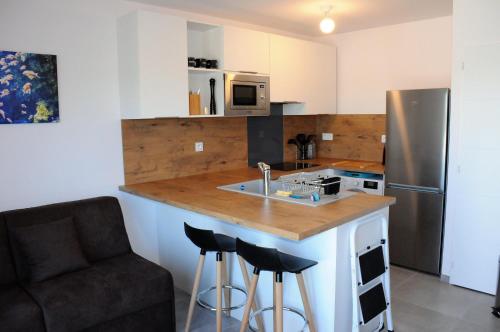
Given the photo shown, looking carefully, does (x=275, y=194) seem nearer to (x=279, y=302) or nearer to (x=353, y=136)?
(x=279, y=302)

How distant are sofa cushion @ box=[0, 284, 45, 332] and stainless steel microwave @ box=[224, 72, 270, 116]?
2126 mm

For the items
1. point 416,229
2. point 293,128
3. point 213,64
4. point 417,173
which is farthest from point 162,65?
point 416,229

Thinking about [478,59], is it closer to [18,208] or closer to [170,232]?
[170,232]

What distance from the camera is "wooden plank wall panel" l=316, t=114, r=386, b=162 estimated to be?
4742mm

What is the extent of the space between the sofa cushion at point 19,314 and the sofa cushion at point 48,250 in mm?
214

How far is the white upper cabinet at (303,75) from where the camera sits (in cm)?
418

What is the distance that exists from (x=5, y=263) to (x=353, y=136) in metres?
3.80

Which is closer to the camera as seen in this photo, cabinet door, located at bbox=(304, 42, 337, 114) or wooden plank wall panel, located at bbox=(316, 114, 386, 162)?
cabinet door, located at bbox=(304, 42, 337, 114)

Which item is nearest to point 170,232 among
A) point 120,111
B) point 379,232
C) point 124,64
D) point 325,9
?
point 120,111

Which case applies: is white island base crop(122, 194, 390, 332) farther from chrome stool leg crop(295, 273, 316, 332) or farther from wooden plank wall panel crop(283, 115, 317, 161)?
wooden plank wall panel crop(283, 115, 317, 161)

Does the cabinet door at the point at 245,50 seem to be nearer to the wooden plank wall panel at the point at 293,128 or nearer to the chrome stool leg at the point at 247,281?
the wooden plank wall panel at the point at 293,128

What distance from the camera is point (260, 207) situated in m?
2.61

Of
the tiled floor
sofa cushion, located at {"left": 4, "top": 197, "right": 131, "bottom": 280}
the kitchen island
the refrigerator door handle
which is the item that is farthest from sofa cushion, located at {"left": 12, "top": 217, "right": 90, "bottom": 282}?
the refrigerator door handle

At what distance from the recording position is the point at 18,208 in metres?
2.93
